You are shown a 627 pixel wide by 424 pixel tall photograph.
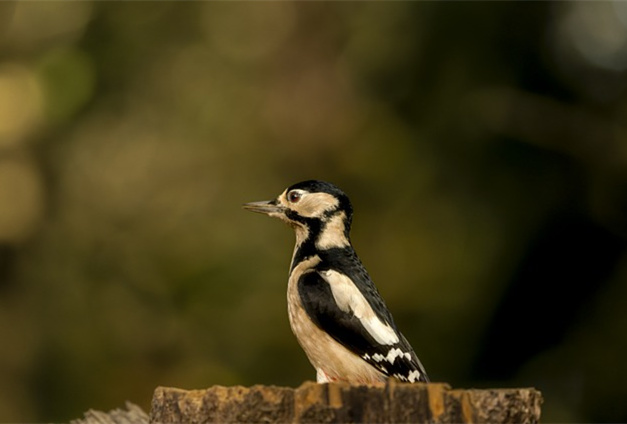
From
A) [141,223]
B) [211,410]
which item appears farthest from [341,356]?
[141,223]

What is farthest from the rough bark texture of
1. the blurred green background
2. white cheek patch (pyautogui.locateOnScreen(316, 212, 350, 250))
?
the blurred green background

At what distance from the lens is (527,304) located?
980 centimetres

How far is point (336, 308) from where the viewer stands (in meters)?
4.77

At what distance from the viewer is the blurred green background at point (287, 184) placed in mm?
9734

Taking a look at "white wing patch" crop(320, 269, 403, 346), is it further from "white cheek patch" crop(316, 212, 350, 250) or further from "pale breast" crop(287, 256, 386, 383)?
"white cheek patch" crop(316, 212, 350, 250)

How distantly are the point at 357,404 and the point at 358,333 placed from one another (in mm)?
1637

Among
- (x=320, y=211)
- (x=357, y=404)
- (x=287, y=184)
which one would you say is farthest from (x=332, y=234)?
(x=287, y=184)

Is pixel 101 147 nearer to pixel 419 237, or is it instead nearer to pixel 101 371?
pixel 101 371

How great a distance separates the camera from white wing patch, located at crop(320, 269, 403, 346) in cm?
469

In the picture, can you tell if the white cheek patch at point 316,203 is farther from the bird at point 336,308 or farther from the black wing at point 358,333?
the black wing at point 358,333

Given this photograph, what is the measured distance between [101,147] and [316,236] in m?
5.85

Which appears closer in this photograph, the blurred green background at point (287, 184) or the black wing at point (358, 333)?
the black wing at point (358, 333)

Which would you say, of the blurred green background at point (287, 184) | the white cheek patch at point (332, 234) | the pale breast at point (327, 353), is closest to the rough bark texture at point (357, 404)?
the pale breast at point (327, 353)

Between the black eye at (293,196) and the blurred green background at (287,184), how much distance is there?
434 centimetres
